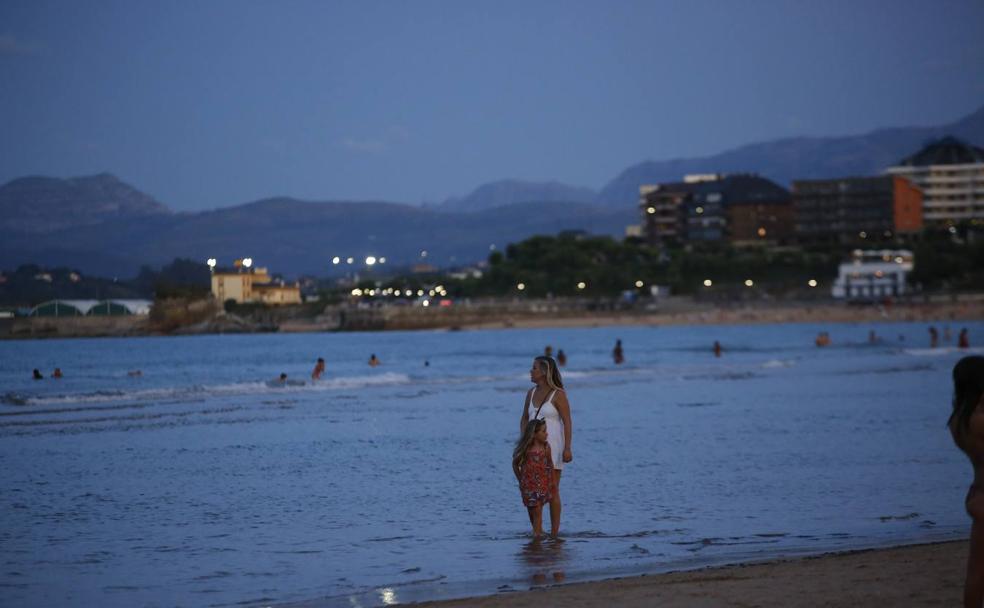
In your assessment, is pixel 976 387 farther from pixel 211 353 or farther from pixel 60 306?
pixel 60 306

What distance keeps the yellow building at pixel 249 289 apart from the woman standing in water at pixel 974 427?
5045 inches

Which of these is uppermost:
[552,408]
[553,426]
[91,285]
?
[91,285]

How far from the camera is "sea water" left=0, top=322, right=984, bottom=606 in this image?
10.4 meters

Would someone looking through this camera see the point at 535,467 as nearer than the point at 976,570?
No

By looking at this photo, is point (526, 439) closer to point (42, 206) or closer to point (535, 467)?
point (535, 467)

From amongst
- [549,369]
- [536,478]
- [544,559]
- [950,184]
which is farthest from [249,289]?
[544,559]

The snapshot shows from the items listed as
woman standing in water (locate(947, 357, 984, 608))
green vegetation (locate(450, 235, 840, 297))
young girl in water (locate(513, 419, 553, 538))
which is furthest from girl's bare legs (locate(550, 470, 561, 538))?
green vegetation (locate(450, 235, 840, 297))

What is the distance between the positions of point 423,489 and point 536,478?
412 cm

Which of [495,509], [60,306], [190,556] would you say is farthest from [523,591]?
[60,306]

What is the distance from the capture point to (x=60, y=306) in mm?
109375

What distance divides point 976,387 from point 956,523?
595 centimetres

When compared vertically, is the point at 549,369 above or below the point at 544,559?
above

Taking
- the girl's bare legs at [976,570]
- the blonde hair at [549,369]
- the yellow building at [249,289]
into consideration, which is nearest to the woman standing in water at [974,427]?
the girl's bare legs at [976,570]

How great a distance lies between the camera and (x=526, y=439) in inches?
434
